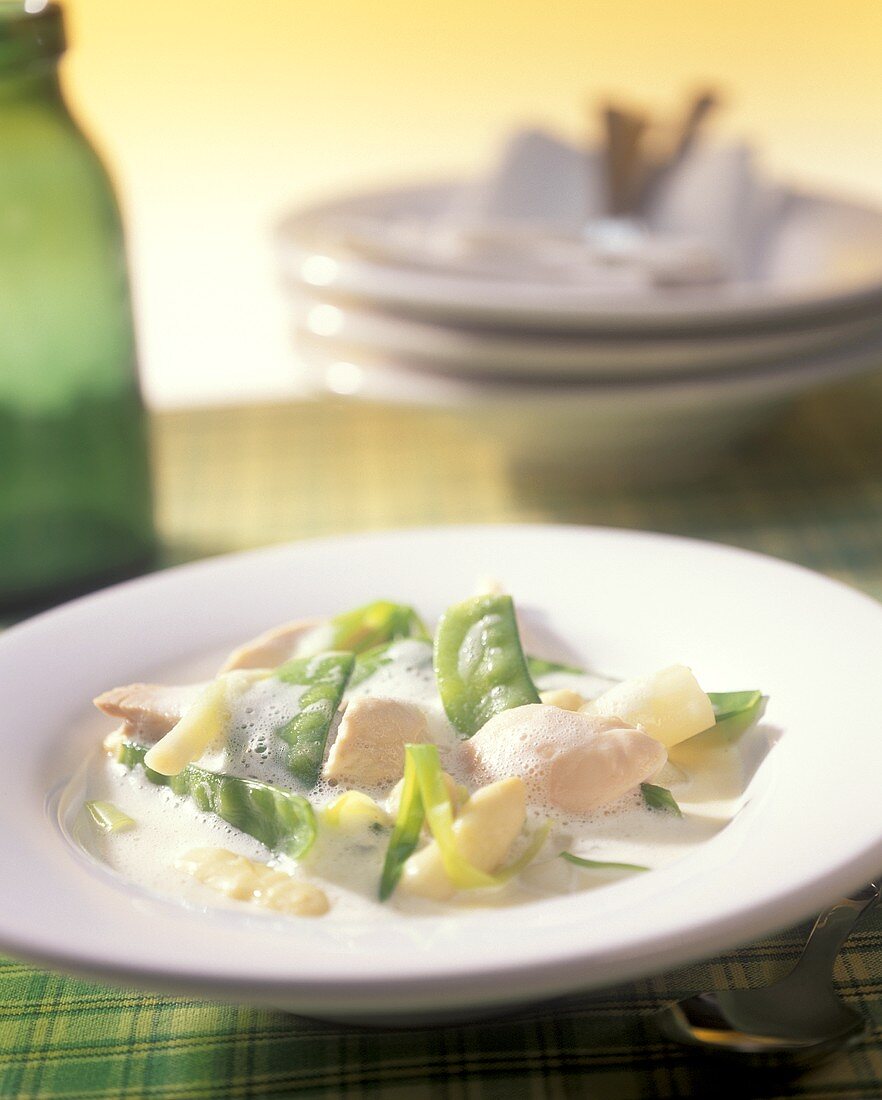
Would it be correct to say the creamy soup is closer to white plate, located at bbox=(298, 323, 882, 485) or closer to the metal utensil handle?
the metal utensil handle

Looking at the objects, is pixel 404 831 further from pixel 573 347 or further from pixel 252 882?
pixel 573 347

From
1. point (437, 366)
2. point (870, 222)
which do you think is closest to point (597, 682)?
point (437, 366)

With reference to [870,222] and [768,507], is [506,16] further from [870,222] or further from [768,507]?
[768,507]

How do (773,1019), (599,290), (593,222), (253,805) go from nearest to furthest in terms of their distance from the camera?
(773,1019) → (253,805) → (599,290) → (593,222)

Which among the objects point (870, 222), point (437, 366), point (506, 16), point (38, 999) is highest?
point (506, 16)

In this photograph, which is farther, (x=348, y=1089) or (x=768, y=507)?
(x=768, y=507)

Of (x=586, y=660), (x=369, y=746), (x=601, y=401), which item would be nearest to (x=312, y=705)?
(x=369, y=746)

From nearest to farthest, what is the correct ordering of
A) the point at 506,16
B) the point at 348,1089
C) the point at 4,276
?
1. the point at 348,1089
2. the point at 4,276
3. the point at 506,16

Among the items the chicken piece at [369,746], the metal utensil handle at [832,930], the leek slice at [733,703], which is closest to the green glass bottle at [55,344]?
the chicken piece at [369,746]
